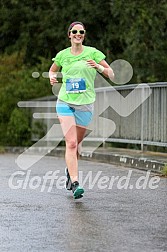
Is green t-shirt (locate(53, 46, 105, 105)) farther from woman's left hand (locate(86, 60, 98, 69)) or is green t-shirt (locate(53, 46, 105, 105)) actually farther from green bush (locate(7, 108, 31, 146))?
green bush (locate(7, 108, 31, 146))

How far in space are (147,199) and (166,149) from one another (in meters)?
7.21

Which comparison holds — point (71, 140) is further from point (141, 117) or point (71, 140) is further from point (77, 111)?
point (141, 117)

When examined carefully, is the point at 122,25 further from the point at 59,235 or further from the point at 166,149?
the point at 59,235

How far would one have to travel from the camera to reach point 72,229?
798 centimetres

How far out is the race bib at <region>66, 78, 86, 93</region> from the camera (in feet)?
34.6

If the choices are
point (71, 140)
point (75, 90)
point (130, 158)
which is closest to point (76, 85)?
point (75, 90)

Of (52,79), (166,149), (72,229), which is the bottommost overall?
(166,149)

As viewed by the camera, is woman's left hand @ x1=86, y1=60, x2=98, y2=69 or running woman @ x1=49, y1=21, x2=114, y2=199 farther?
running woman @ x1=49, y1=21, x2=114, y2=199

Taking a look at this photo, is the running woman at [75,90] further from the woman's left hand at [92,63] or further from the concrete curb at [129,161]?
the concrete curb at [129,161]

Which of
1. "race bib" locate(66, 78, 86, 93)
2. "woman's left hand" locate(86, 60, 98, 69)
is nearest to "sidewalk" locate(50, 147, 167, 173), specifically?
"race bib" locate(66, 78, 86, 93)

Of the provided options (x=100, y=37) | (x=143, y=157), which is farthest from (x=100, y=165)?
(x=100, y=37)

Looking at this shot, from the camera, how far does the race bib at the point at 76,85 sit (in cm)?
1055

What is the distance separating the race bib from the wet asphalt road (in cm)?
120

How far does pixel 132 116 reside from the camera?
17203mm
